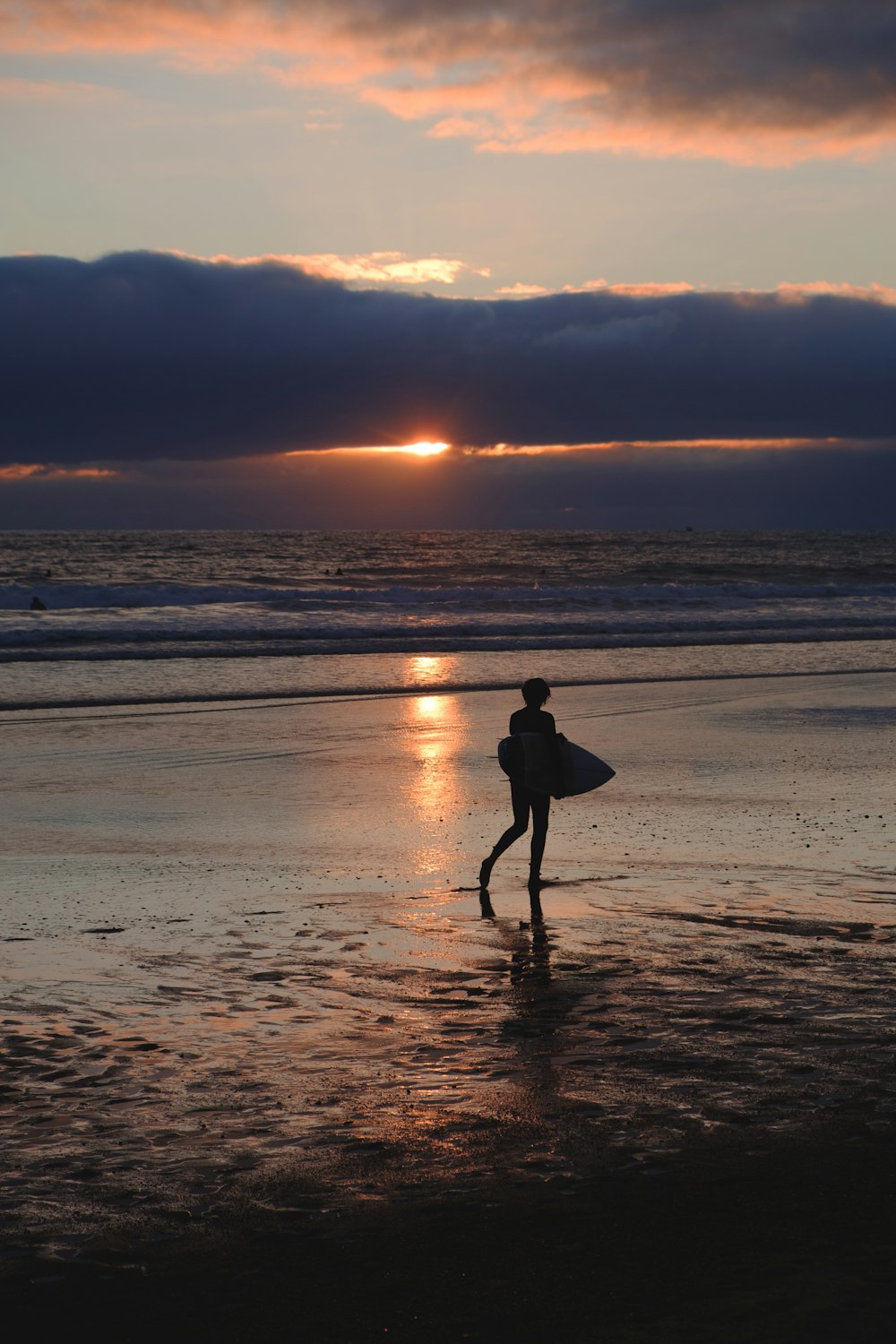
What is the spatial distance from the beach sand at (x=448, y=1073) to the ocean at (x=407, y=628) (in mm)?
11727

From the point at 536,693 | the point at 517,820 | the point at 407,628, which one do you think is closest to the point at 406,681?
the point at 407,628

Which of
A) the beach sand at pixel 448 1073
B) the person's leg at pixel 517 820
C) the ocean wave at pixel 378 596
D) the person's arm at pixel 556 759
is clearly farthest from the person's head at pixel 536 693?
the ocean wave at pixel 378 596

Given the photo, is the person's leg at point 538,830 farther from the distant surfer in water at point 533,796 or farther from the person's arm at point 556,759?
the person's arm at point 556,759

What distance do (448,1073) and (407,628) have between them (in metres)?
30.3

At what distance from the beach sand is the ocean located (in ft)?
38.5

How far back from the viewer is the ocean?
→ 78.3ft

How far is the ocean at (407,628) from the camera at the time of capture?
23859 mm

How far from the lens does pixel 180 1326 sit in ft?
11.5

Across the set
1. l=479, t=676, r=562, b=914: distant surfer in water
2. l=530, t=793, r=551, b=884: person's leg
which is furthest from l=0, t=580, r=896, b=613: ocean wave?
l=530, t=793, r=551, b=884: person's leg

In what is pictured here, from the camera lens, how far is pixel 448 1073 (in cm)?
526

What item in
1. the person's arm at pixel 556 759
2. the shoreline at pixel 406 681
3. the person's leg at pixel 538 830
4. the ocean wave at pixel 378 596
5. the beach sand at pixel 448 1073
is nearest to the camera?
the beach sand at pixel 448 1073

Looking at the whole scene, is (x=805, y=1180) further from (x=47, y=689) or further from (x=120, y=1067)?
(x=47, y=689)

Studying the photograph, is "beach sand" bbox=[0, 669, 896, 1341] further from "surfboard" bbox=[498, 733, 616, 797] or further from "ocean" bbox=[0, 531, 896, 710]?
"ocean" bbox=[0, 531, 896, 710]

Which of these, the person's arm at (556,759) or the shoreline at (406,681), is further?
the shoreline at (406,681)
